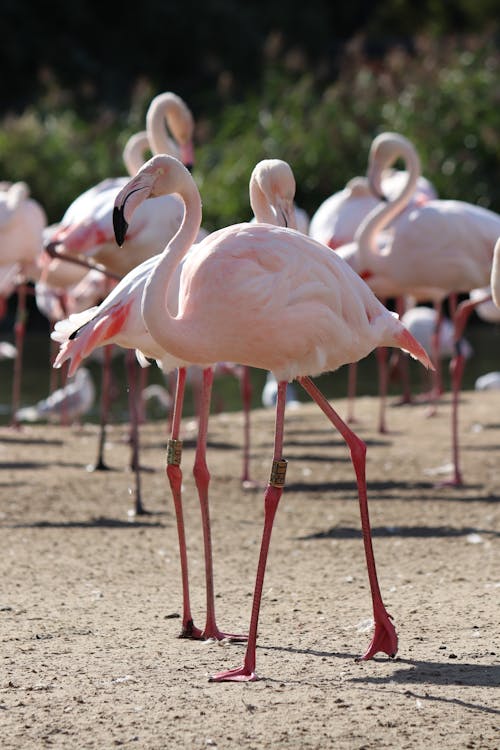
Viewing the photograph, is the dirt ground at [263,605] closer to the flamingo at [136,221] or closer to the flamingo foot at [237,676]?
the flamingo foot at [237,676]

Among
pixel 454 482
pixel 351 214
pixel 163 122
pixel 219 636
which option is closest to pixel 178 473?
pixel 219 636

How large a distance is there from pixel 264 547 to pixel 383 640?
0.44 m

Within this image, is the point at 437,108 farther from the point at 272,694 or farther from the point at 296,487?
the point at 272,694

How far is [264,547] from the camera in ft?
13.3

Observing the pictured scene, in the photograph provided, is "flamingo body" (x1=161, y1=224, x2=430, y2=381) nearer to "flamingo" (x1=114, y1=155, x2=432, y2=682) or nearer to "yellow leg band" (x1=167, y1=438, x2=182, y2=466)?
"flamingo" (x1=114, y1=155, x2=432, y2=682)

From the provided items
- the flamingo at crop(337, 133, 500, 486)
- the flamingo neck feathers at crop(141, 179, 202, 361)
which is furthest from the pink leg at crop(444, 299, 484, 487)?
the flamingo neck feathers at crop(141, 179, 202, 361)

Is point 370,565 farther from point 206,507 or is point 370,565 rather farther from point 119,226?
point 119,226

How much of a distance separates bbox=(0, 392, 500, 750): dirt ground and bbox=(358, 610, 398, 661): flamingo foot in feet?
0.11

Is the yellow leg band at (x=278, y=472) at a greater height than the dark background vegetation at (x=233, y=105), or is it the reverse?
the dark background vegetation at (x=233, y=105)

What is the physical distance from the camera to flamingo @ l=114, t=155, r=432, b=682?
4.02 meters

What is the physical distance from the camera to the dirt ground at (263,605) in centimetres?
350

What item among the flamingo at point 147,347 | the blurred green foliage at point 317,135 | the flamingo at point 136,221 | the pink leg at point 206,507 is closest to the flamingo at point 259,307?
the flamingo at point 147,347

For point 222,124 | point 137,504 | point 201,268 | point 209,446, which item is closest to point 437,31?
point 222,124

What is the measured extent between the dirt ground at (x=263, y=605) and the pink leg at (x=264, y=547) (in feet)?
0.17
